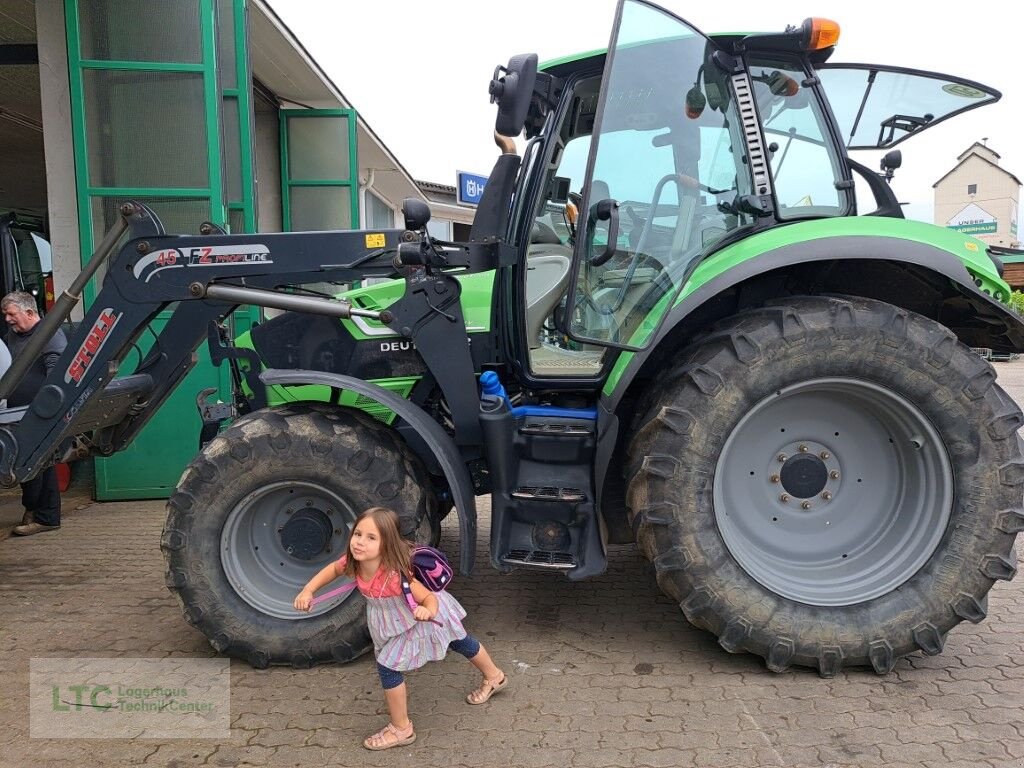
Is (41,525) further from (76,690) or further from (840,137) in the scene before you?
(840,137)

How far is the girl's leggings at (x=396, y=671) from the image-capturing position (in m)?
2.56

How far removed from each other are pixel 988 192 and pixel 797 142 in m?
27.7

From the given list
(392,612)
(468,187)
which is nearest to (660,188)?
(392,612)

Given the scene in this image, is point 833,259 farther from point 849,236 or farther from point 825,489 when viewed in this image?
point 825,489

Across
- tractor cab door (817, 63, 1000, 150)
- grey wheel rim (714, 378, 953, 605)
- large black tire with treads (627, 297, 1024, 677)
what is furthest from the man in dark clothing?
tractor cab door (817, 63, 1000, 150)

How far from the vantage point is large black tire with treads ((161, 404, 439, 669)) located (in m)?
2.97

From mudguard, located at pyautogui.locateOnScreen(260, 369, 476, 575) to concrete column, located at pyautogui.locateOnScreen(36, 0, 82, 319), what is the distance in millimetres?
3658

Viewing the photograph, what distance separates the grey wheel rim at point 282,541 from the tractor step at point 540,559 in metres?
0.70

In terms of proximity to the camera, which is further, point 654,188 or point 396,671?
point 654,188

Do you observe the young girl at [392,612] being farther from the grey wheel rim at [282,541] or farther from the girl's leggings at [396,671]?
the grey wheel rim at [282,541]

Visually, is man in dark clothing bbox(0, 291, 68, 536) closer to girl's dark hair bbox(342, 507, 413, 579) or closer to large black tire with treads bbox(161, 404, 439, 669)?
large black tire with treads bbox(161, 404, 439, 669)

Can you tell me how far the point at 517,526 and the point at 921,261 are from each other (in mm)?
1940

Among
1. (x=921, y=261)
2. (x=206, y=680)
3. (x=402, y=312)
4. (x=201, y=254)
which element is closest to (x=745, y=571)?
(x=921, y=261)

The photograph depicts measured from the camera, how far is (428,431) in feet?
10.0
